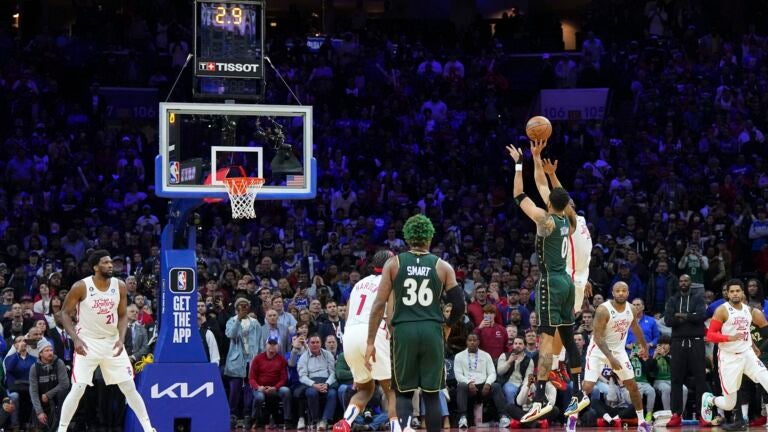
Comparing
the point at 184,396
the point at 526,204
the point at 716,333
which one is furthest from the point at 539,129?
the point at 184,396

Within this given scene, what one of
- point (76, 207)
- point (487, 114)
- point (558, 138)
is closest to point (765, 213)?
point (558, 138)


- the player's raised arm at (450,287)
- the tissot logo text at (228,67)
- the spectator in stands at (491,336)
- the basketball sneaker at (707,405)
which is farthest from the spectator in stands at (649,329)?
the player's raised arm at (450,287)

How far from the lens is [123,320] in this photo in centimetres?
1420

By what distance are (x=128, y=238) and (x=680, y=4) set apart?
14992mm

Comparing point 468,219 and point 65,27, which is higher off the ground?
point 65,27

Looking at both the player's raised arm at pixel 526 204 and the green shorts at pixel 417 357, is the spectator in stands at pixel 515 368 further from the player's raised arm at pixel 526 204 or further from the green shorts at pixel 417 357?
the green shorts at pixel 417 357

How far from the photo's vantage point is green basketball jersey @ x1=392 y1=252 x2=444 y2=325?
1107 centimetres

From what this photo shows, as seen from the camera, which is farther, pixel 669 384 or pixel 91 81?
pixel 91 81

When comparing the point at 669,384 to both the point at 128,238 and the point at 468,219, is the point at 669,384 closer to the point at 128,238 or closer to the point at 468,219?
the point at 468,219

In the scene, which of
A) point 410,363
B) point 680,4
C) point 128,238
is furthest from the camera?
point 680,4

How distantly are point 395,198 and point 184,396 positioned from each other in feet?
30.2

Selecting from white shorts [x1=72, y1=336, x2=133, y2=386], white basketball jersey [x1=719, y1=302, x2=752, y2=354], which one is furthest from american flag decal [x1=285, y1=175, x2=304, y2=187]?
white basketball jersey [x1=719, y1=302, x2=752, y2=354]

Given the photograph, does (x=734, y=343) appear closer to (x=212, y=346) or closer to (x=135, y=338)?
(x=212, y=346)

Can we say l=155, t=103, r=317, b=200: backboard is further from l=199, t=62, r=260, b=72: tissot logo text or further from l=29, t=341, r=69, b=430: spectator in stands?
l=29, t=341, r=69, b=430: spectator in stands
